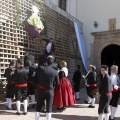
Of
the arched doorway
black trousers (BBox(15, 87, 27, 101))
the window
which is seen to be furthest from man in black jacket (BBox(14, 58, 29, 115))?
the arched doorway

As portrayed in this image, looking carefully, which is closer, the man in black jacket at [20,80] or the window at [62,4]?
the man in black jacket at [20,80]

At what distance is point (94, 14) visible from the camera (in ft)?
51.2

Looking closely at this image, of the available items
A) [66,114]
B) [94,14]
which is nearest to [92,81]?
[66,114]

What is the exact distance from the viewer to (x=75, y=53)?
1474cm

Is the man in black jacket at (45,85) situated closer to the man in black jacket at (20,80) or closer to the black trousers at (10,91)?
the man in black jacket at (20,80)

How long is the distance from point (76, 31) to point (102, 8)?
8.46ft

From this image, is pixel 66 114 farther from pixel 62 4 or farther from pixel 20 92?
pixel 62 4

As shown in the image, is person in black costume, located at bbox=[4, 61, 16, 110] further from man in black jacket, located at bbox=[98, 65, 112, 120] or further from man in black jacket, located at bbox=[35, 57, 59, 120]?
man in black jacket, located at bbox=[98, 65, 112, 120]

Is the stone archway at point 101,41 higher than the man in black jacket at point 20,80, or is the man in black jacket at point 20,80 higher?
the stone archway at point 101,41

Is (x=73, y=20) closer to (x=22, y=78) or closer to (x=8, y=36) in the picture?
(x=8, y=36)

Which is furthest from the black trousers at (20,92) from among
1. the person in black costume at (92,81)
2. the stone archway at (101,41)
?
the stone archway at (101,41)

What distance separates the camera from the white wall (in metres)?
15.0

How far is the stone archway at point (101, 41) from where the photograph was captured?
49.4 ft

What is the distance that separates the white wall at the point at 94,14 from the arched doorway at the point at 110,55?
1.46m
